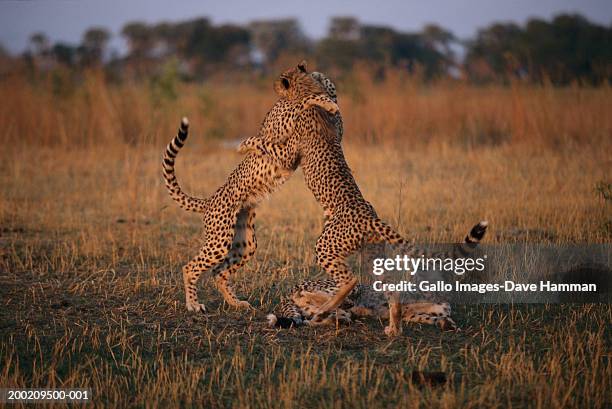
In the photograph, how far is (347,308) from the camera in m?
5.15

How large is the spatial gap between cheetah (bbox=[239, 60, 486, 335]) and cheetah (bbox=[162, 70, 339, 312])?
0.09 meters

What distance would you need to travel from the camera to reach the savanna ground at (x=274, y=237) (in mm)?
4039

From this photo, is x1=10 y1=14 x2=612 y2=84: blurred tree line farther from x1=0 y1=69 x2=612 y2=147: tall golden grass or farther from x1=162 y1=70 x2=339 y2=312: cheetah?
x1=162 y1=70 x2=339 y2=312: cheetah

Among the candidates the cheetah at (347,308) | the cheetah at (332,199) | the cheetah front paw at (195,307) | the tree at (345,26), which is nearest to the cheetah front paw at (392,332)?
the cheetah at (332,199)

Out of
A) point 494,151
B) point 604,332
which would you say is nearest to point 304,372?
point 604,332

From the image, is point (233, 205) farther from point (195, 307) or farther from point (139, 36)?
point (139, 36)

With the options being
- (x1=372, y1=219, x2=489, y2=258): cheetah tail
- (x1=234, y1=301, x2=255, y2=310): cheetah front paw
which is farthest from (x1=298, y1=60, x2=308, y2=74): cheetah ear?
(x1=234, y1=301, x2=255, y2=310): cheetah front paw

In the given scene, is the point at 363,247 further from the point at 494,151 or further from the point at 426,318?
the point at 494,151

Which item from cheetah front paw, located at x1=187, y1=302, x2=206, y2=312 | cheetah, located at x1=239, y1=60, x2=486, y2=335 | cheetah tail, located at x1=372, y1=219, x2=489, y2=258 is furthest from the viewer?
cheetah front paw, located at x1=187, y1=302, x2=206, y2=312

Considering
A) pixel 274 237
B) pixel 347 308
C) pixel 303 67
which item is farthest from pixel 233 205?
pixel 274 237

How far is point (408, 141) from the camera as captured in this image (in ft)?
41.2

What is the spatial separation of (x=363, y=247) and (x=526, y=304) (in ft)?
4.21

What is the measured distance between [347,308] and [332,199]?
2.31 feet

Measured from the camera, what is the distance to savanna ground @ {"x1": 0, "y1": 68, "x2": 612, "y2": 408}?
13.3 feet
